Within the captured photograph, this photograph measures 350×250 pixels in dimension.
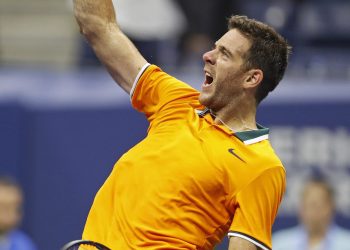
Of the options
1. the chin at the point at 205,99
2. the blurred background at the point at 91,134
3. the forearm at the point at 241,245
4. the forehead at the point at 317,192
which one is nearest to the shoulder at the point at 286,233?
the blurred background at the point at 91,134

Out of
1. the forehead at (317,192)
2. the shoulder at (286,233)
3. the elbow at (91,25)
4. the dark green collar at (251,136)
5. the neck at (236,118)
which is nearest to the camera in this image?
the dark green collar at (251,136)

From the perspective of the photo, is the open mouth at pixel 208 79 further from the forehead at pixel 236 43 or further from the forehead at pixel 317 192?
the forehead at pixel 317 192

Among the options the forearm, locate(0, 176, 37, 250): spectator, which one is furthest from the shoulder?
the forearm

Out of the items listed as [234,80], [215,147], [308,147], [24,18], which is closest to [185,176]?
[215,147]

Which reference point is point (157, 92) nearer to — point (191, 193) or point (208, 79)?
point (208, 79)

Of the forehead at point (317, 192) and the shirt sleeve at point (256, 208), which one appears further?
the forehead at point (317, 192)

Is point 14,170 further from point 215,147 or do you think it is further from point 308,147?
point 215,147

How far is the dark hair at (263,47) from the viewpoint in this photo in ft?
15.4

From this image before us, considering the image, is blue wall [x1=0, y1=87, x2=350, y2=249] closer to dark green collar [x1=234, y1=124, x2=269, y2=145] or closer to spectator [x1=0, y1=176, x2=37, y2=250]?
spectator [x1=0, y1=176, x2=37, y2=250]

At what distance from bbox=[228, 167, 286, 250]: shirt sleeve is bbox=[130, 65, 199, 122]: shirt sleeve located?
58cm

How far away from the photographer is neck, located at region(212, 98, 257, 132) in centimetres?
478

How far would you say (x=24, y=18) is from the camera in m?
11.6

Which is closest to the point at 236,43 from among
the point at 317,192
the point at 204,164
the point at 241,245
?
the point at 204,164

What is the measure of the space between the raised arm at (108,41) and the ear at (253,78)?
51cm
